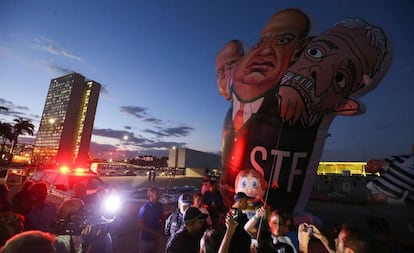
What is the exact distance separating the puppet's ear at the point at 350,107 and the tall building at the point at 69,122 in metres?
83.2

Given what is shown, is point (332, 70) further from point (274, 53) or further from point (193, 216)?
point (193, 216)

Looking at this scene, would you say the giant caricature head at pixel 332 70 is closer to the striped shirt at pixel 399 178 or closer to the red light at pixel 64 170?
the striped shirt at pixel 399 178

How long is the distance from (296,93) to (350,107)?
2215mm

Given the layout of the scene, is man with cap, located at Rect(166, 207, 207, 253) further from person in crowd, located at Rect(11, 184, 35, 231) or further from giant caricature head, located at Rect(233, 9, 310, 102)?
giant caricature head, located at Rect(233, 9, 310, 102)

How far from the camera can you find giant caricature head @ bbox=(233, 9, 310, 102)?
734 centimetres

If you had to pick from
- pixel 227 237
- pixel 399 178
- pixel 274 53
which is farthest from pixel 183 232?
pixel 399 178

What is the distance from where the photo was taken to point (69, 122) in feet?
275

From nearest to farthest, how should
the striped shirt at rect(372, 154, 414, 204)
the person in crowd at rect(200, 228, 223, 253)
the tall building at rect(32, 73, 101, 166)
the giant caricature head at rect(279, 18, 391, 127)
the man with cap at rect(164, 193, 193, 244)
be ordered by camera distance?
the person in crowd at rect(200, 228, 223, 253), the man with cap at rect(164, 193, 193, 244), the giant caricature head at rect(279, 18, 391, 127), the striped shirt at rect(372, 154, 414, 204), the tall building at rect(32, 73, 101, 166)

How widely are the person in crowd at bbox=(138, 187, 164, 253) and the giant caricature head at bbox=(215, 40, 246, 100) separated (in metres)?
5.99

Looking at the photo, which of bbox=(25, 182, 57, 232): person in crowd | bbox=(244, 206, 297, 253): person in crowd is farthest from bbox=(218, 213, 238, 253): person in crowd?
bbox=(25, 182, 57, 232): person in crowd

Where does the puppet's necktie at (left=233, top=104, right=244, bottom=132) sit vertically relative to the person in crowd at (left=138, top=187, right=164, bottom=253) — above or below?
above

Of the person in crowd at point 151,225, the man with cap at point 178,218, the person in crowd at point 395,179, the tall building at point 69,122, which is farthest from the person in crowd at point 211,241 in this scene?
the tall building at point 69,122

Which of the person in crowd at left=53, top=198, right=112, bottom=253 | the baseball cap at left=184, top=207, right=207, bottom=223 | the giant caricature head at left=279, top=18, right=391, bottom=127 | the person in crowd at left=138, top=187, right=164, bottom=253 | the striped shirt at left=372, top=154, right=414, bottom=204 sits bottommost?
the person in crowd at left=138, top=187, right=164, bottom=253

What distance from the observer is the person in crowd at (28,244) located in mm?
1257
